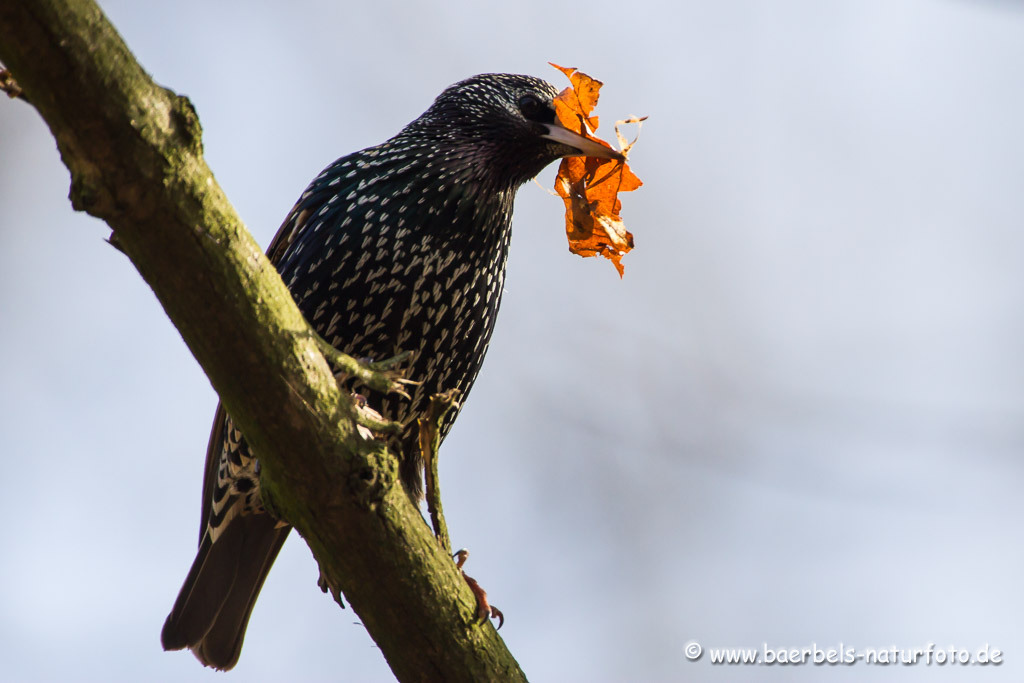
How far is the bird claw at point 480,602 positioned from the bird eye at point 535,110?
1.60m

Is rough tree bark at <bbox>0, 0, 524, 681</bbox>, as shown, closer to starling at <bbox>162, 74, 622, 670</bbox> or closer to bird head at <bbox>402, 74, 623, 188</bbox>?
starling at <bbox>162, 74, 622, 670</bbox>

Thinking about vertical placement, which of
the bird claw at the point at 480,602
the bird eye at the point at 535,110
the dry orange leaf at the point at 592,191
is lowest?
the bird claw at the point at 480,602

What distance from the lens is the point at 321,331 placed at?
133 inches

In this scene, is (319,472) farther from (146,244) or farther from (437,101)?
(437,101)

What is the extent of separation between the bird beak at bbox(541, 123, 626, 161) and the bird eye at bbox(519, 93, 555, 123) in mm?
44

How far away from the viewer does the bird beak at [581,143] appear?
3.35m

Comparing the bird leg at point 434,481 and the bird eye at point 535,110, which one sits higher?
the bird eye at point 535,110

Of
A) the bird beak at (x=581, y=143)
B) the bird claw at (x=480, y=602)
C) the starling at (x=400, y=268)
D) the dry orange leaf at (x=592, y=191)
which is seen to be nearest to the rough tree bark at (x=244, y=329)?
the bird claw at (x=480, y=602)

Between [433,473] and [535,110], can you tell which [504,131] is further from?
[433,473]

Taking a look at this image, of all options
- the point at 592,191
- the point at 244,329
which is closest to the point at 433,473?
the point at 244,329

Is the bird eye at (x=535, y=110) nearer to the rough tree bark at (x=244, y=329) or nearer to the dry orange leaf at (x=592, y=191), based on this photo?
Result: the dry orange leaf at (x=592, y=191)

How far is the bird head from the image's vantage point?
357 centimetres

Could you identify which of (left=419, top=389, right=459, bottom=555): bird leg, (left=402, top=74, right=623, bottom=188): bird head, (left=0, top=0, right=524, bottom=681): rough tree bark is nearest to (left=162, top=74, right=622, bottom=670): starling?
(left=402, top=74, right=623, bottom=188): bird head

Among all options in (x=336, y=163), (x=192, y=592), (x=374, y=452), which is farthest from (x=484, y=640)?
(x=336, y=163)
